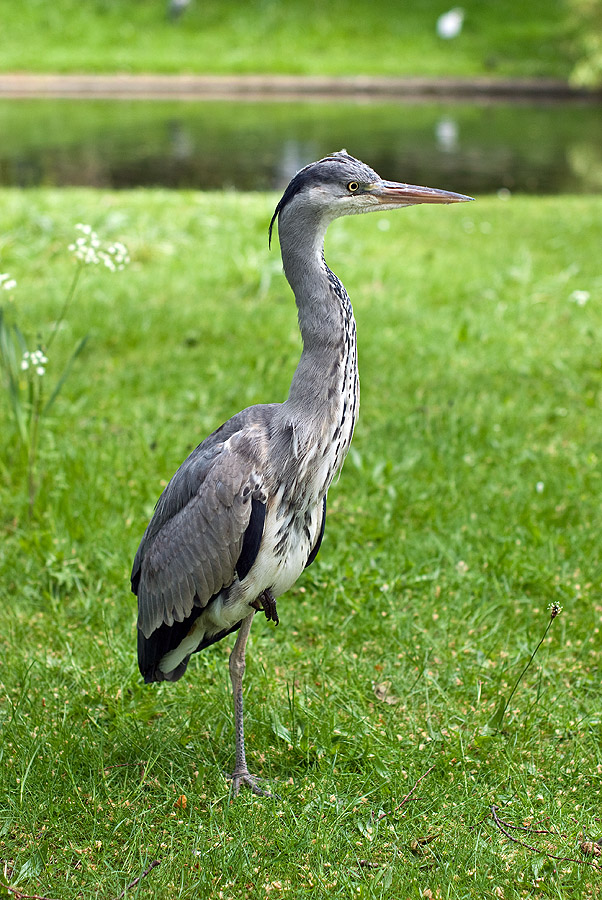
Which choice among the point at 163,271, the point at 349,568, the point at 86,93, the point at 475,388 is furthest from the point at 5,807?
the point at 86,93

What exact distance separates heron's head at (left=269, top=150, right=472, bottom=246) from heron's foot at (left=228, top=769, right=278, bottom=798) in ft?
6.19

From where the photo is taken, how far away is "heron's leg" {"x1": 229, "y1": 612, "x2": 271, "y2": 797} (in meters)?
3.03

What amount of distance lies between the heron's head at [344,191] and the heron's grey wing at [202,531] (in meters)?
0.74

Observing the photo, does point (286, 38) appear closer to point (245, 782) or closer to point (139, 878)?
point (245, 782)

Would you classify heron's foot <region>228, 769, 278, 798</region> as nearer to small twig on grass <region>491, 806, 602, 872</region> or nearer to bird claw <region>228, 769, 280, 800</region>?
bird claw <region>228, 769, 280, 800</region>

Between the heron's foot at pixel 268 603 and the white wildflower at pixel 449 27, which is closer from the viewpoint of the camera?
the heron's foot at pixel 268 603

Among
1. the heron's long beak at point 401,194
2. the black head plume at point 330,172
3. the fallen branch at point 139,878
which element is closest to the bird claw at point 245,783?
the fallen branch at point 139,878

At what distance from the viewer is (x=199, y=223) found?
9.15m

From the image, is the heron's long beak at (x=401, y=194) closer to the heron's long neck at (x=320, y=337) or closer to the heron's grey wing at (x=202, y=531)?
the heron's long neck at (x=320, y=337)

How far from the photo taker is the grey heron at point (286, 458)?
2660 mm

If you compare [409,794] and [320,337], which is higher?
[320,337]

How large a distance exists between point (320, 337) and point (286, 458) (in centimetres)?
40

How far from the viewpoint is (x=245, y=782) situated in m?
3.05

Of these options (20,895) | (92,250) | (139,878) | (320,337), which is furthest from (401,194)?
(20,895)
